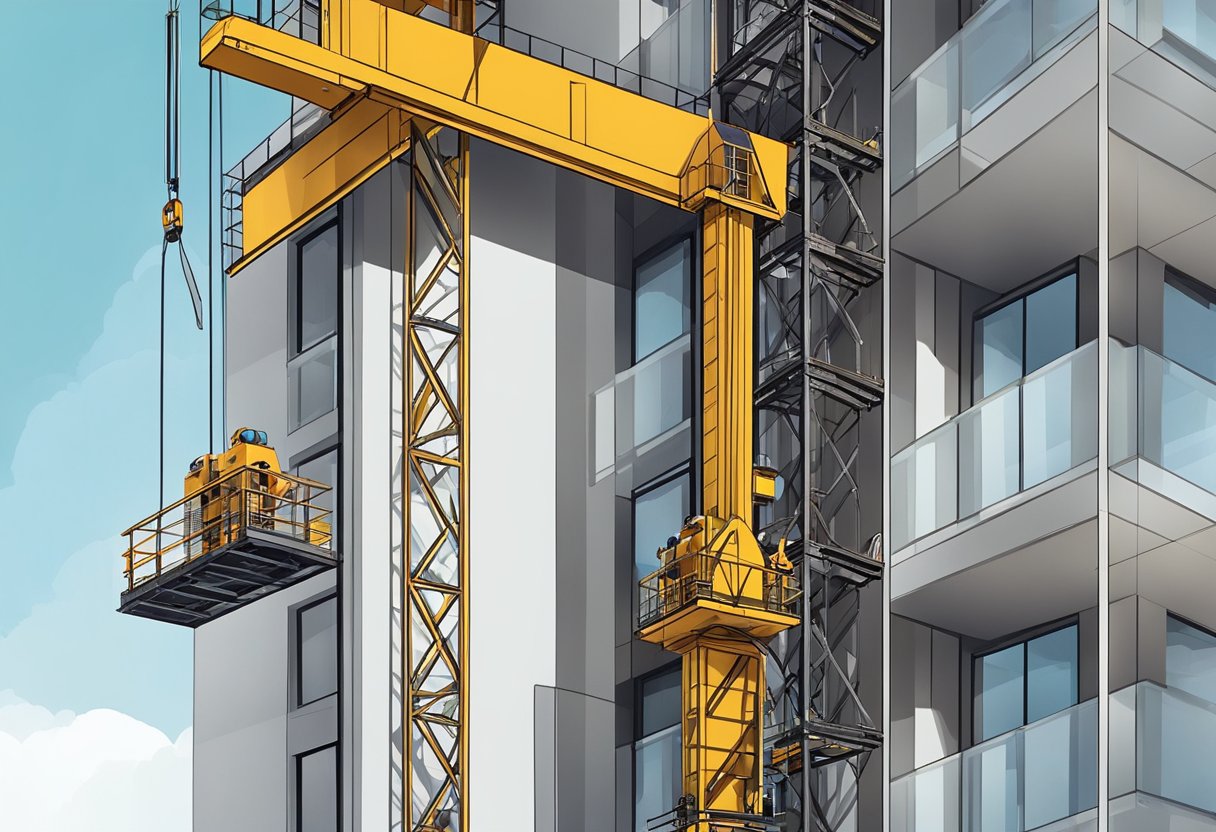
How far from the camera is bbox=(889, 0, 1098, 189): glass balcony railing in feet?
77.0

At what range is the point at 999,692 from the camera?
25266 mm

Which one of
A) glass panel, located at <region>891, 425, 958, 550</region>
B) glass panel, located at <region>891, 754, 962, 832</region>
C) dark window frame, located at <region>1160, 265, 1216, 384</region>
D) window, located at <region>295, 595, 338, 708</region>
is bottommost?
glass panel, located at <region>891, 754, 962, 832</region>

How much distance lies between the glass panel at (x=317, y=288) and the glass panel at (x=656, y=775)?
783 centimetres

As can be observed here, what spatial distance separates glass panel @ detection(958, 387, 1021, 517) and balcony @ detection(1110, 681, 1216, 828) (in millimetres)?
3547

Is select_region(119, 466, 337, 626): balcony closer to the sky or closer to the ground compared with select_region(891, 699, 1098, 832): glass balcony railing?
closer to the sky

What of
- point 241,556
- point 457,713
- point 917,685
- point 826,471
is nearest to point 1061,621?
point 917,685

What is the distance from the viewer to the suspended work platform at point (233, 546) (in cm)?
2702

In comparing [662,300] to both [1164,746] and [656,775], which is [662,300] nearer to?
[656,775]

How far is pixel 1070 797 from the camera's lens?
20.9 meters

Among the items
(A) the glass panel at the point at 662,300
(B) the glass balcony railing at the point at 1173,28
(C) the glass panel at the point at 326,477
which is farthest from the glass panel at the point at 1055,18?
(C) the glass panel at the point at 326,477

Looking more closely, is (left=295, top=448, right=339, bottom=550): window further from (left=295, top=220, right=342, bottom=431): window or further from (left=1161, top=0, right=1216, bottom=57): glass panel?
(left=1161, top=0, right=1216, bottom=57): glass panel

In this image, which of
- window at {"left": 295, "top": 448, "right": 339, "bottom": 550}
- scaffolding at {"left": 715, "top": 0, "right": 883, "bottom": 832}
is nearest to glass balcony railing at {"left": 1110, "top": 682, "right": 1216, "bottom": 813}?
scaffolding at {"left": 715, "top": 0, "right": 883, "bottom": 832}

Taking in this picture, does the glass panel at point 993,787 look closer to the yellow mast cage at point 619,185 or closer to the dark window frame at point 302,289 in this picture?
the yellow mast cage at point 619,185

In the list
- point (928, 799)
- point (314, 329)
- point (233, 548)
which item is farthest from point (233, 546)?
point (928, 799)
